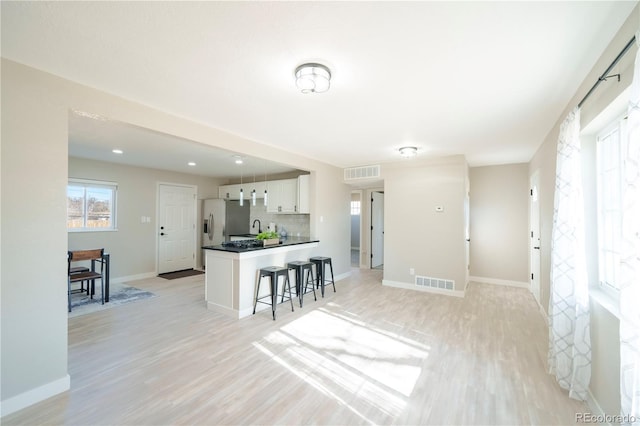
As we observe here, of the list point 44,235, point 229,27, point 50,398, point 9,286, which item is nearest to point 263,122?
point 229,27

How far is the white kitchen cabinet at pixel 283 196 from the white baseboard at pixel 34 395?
13.7 ft

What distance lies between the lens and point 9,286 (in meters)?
1.90

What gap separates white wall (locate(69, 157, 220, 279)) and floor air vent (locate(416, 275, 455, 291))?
593 cm

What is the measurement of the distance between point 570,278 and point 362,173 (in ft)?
13.4

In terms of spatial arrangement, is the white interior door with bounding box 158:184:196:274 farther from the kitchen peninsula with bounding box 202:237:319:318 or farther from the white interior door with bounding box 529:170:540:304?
the white interior door with bounding box 529:170:540:304

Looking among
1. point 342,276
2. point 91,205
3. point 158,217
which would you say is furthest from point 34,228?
point 342,276

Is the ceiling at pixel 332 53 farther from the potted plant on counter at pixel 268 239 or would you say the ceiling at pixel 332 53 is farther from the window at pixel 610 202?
the potted plant on counter at pixel 268 239

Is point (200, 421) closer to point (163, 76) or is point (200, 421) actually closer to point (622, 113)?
point (163, 76)

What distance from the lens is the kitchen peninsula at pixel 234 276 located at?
3742 millimetres

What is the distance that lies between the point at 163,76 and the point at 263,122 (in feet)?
3.95

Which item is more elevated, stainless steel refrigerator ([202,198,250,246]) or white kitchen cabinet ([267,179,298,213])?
white kitchen cabinet ([267,179,298,213])

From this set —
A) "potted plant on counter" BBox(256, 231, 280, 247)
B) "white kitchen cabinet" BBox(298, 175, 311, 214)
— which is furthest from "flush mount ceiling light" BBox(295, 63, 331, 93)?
"white kitchen cabinet" BBox(298, 175, 311, 214)

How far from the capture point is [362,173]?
5.85 meters

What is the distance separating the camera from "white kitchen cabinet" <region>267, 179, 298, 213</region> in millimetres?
5888
